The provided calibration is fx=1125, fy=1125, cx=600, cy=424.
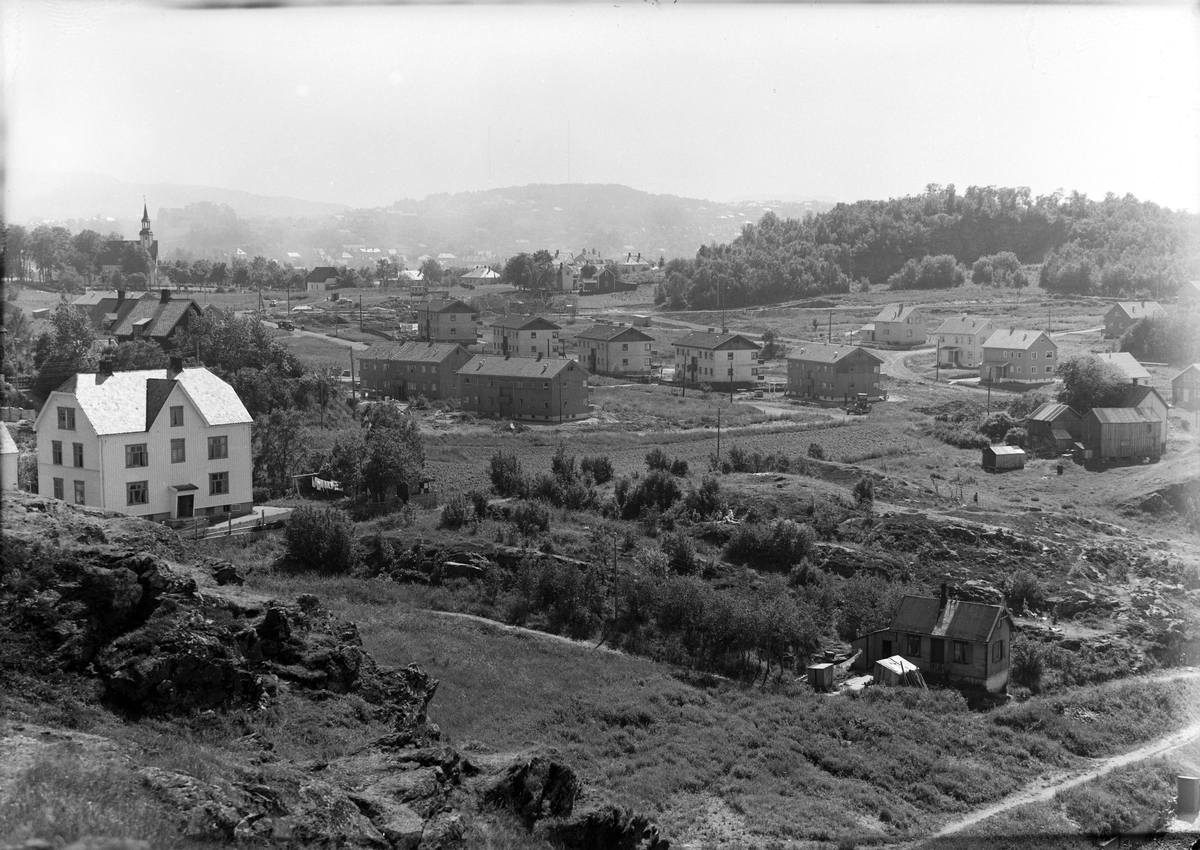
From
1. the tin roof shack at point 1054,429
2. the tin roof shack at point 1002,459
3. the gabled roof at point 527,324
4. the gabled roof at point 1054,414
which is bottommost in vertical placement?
the tin roof shack at point 1002,459

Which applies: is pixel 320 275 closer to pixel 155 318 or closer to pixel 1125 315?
pixel 155 318

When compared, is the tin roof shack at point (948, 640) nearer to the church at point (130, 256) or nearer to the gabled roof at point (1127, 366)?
the gabled roof at point (1127, 366)

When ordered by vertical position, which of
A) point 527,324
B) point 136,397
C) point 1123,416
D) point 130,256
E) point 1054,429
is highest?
point 130,256

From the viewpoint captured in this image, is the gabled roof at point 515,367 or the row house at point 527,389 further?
the gabled roof at point 515,367

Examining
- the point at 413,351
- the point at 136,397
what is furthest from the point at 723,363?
the point at 136,397

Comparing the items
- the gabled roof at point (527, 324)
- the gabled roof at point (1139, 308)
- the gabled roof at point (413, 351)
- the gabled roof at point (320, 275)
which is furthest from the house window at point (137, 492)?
the gabled roof at point (320, 275)

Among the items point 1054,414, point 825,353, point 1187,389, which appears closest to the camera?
point 1054,414

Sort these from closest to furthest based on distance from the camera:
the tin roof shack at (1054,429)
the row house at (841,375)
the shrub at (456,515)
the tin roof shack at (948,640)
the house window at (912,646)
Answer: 1. the tin roof shack at (948,640)
2. the house window at (912,646)
3. the shrub at (456,515)
4. the tin roof shack at (1054,429)
5. the row house at (841,375)
